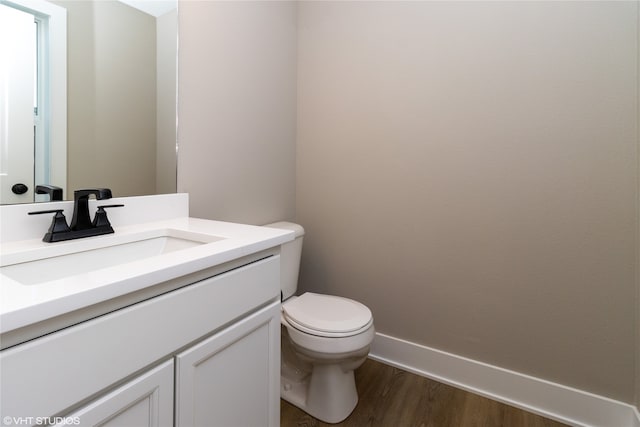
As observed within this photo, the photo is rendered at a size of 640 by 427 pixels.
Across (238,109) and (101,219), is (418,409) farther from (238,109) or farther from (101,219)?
(238,109)

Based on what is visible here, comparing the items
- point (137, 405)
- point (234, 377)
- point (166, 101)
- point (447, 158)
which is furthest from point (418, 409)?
point (166, 101)

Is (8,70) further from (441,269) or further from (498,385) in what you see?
(498,385)

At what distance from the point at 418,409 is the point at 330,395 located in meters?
0.41

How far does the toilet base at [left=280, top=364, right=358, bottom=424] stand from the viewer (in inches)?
59.9

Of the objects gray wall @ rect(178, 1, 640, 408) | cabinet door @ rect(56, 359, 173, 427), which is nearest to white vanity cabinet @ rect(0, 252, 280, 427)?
cabinet door @ rect(56, 359, 173, 427)

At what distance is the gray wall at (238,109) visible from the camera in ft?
4.88

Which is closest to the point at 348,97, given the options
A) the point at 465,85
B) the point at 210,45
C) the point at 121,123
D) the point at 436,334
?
the point at 465,85

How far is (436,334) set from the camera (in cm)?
182

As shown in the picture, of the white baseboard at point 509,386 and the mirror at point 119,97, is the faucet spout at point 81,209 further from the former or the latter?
the white baseboard at point 509,386

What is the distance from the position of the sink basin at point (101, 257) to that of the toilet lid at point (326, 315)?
613 mm

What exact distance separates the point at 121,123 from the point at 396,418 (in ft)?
5.36

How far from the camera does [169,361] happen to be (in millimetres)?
776

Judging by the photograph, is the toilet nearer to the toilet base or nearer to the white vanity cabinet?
the toilet base

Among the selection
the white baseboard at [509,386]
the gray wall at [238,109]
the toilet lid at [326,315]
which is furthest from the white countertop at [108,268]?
the white baseboard at [509,386]
